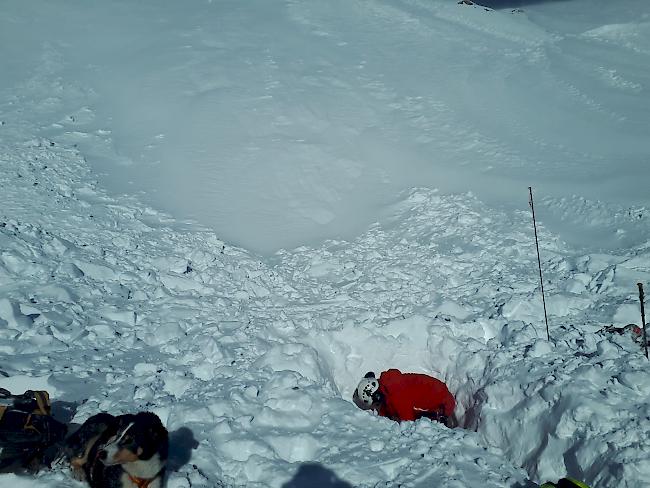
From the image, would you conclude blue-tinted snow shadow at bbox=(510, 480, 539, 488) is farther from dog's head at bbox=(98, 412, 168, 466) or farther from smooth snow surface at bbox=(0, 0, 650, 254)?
smooth snow surface at bbox=(0, 0, 650, 254)

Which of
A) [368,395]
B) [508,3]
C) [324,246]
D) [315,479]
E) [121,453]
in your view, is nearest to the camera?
[121,453]

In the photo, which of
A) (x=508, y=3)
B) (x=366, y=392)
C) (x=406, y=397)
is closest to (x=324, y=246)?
(x=366, y=392)

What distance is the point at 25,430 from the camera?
3373mm

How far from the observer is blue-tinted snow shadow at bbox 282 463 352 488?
397 centimetres

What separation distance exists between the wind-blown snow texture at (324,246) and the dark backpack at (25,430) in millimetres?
156

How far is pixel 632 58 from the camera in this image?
14578 mm

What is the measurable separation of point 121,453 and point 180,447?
1.02m

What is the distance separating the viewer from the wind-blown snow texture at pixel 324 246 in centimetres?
438

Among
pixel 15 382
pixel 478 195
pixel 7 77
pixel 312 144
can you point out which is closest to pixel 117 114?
pixel 7 77

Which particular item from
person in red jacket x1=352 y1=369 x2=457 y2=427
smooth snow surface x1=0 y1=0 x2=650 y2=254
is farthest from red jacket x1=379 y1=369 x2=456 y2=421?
smooth snow surface x1=0 y1=0 x2=650 y2=254

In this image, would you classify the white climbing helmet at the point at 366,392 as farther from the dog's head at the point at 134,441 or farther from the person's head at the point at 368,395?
the dog's head at the point at 134,441

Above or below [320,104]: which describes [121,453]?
above

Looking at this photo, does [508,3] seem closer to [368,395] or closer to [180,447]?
[368,395]

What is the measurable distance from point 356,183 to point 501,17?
1148 centimetres
